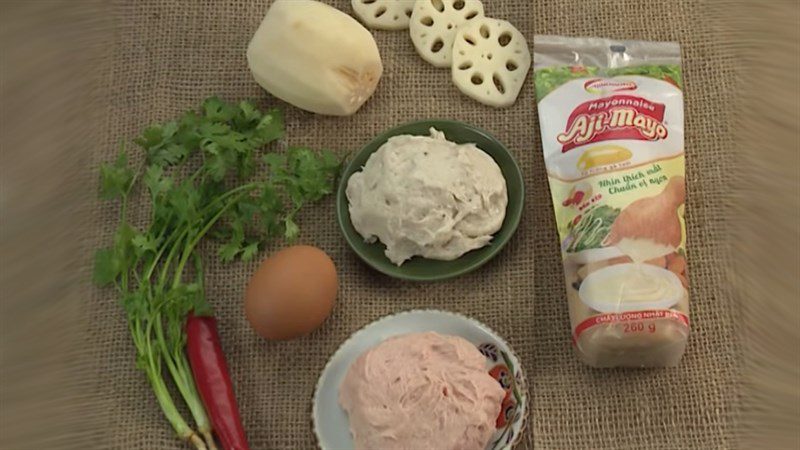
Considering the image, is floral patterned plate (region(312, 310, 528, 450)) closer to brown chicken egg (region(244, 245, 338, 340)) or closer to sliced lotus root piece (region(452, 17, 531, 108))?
brown chicken egg (region(244, 245, 338, 340))

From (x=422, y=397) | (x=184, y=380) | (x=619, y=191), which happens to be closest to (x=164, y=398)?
(x=184, y=380)

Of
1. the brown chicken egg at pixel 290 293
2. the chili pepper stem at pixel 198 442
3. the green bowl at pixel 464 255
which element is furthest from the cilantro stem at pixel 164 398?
the green bowl at pixel 464 255

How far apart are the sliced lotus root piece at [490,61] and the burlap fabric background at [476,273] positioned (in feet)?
0.07

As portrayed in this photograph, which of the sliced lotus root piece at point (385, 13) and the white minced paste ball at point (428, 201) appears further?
the sliced lotus root piece at point (385, 13)

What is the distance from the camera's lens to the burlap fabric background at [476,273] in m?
1.04

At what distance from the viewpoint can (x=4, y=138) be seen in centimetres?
124

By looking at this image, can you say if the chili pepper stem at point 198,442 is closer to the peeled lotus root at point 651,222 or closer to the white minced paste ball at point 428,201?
the white minced paste ball at point 428,201

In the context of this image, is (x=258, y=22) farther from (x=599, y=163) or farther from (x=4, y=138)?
(x=599, y=163)

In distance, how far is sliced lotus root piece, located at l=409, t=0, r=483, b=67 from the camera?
1231 millimetres

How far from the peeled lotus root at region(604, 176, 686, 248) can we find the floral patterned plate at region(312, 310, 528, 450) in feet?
0.63

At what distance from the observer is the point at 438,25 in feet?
4.07

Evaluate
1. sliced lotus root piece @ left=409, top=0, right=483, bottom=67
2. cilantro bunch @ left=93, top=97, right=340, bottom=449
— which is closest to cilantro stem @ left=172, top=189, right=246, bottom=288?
cilantro bunch @ left=93, top=97, right=340, bottom=449

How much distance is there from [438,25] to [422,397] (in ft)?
1.85

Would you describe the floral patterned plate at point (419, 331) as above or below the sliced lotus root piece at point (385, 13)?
below
